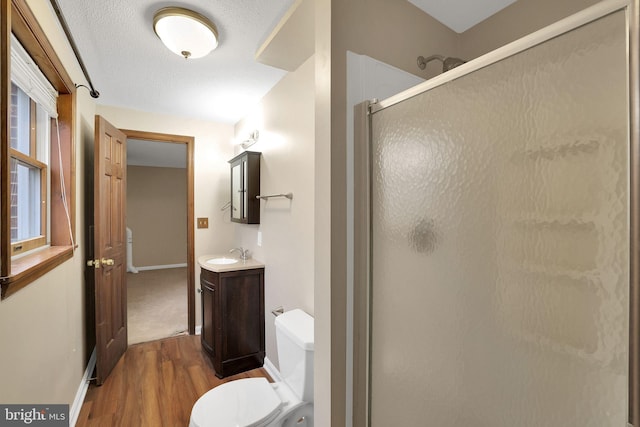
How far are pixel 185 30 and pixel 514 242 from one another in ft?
5.76

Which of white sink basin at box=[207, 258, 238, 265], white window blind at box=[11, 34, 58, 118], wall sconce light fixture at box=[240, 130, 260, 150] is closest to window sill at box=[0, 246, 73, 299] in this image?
white window blind at box=[11, 34, 58, 118]

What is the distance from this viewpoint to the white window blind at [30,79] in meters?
1.24

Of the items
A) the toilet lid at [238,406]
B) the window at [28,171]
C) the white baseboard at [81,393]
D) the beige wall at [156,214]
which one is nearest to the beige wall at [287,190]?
the toilet lid at [238,406]

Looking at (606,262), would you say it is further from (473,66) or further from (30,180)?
(30,180)

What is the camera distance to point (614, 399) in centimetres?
55

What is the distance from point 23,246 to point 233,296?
4.32 feet

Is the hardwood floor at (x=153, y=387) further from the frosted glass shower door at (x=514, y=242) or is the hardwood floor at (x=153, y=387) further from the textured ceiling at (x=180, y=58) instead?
the textured ceiling at (x=180, y=58)

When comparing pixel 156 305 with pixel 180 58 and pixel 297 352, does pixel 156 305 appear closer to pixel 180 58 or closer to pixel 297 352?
pixel 297 352

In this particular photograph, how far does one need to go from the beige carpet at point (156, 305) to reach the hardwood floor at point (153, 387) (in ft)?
1.01

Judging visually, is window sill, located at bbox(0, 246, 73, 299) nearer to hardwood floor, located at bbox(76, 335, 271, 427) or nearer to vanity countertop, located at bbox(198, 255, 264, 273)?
vanity countertop, located at bbox(198, 255, 264, 273)

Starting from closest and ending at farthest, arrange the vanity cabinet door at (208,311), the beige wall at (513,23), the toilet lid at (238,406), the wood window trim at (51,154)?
the wood window trim at (51,154)
the beige wall at (513,23)
the toilet lid at (238,406)
the vanity cabinet door at (208,311)

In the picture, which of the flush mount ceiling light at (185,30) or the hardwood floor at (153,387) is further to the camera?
the hardwood floor at (153,387)

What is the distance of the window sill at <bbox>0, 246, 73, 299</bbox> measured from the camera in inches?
39.1

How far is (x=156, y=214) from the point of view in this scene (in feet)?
20.1
